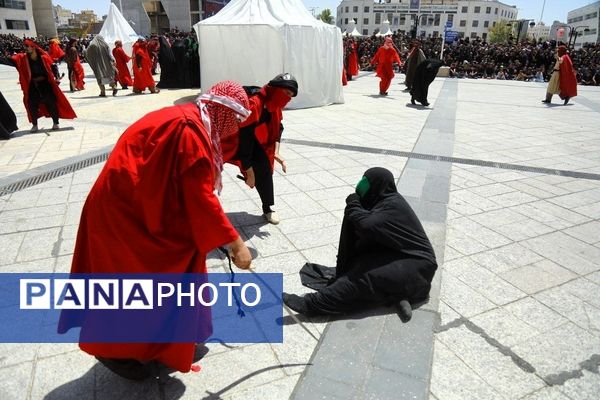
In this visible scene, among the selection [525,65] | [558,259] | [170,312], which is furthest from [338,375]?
[525,65]

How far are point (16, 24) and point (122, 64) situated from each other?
1823 inches

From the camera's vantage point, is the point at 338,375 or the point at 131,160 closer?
the point at 131,160

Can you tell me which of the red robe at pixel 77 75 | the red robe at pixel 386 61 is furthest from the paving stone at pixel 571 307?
the red robe at pixel 77 75

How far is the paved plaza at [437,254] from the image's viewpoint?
2068 millimetres

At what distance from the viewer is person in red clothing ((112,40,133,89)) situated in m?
11.9

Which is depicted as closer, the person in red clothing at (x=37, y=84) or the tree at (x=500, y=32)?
the person in red clothing at (x=37, y=84)

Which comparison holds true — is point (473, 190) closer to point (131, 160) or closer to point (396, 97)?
point (131, 160)

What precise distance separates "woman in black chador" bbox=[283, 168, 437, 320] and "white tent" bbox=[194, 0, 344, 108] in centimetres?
737

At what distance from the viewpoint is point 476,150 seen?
6684 millimetres

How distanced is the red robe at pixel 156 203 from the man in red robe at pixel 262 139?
162cm

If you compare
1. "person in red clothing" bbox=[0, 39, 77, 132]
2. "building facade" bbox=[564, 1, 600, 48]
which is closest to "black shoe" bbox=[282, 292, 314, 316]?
"person in red clothing" bbox=[0, 39, 77, 132]

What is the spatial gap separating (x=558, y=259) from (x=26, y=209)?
4.86m

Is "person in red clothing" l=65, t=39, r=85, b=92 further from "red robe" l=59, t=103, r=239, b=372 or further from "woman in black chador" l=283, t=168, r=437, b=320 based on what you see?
"red robe" l=59, t=103, r=239, b=372

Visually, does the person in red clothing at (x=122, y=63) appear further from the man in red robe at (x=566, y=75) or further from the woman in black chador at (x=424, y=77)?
the man in red robe at (x=566, y=75)
